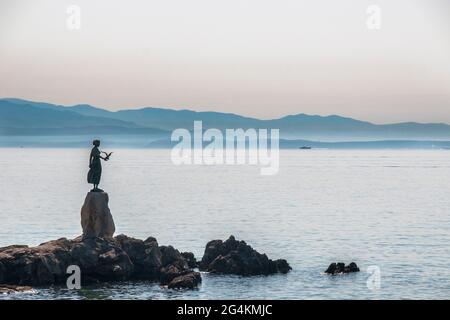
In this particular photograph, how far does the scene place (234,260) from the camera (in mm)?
51656

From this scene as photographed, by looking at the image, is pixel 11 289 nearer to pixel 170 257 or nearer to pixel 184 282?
A: pixel 184 282

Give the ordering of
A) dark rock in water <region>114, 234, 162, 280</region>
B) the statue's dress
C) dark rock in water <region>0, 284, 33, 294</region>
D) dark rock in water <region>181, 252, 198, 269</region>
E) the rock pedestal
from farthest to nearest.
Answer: dark rock in water <region>181, 252, 198, 269</region>, the statue's dress, the rock pedestal, dark rock in water <region>114, 234, 162, 280</region>, dark rock in water <region>0, 284, 33, 294</region>

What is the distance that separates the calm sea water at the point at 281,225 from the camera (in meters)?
49.0

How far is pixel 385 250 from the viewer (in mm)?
68562

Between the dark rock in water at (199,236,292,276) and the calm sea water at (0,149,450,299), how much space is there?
2.60 feet

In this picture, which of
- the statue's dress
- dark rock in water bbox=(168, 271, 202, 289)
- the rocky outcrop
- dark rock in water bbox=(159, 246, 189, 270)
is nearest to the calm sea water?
dark rock in water bbox=(168, 271, 202, 289)

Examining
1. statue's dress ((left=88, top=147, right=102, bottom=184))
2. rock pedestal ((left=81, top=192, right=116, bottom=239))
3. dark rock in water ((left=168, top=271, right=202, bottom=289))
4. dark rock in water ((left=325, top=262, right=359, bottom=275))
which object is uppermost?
statue's dress ((left=88, top=147, right=102, bottom=184))

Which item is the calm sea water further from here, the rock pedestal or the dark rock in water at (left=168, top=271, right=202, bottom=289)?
the rock pedestal

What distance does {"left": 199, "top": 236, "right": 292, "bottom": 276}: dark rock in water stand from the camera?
51406 millimetres

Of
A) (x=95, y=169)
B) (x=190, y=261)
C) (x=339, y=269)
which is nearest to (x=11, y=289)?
(x=95, y=169)

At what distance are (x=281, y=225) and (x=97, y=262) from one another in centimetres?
4112

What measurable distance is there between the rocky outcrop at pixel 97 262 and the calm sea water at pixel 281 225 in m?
0.93

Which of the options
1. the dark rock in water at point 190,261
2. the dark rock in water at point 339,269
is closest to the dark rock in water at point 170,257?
the dark rock in water at point 190,261
